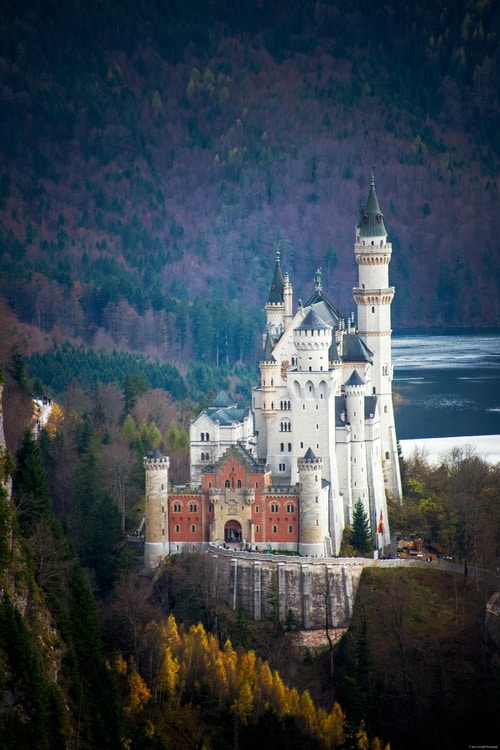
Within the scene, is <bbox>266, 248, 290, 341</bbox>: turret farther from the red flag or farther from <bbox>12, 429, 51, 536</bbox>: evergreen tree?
<bbox>12, 429, 51, 536</bbox>: evergreen tree

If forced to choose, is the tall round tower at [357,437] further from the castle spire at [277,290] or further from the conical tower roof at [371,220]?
the conical tower roof at [371,220]

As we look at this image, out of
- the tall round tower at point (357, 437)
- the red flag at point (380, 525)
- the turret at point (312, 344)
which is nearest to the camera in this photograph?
the turret at point (312, 344)

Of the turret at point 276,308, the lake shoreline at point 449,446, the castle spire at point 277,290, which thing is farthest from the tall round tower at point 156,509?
the lake shoreline at point 449,446

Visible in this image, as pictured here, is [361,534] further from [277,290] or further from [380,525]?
[277,290]

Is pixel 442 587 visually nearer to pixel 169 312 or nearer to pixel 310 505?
pixel 310 505

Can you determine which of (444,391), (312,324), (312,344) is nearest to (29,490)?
(312,344)

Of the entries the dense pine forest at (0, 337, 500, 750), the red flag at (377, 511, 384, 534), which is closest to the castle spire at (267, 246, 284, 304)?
the dense pine forest at (0, 337, 500, 750)
